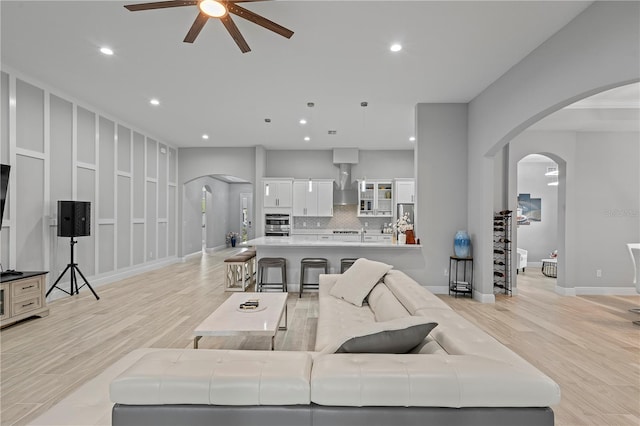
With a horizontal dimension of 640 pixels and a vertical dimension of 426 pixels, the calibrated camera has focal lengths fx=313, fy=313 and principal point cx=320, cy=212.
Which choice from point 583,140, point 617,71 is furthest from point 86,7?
point 583,140

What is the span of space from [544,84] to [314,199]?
5983 millimetres

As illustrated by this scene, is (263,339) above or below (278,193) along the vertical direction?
below

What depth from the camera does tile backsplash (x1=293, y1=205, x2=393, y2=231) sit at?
29.9 feet

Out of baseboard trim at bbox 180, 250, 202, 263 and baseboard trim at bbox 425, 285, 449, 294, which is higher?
baseboard trim at bbox 425, 285, 449, 294

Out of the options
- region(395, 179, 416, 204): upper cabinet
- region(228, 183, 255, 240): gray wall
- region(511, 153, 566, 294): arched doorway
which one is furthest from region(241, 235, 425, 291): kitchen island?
region(228, 183, 255, 240): gray wall

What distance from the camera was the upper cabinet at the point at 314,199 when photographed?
8.70m

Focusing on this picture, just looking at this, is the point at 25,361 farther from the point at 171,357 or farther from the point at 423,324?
the point at 423,324

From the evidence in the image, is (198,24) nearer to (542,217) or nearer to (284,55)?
(284,55)

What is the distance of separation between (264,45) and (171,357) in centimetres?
340

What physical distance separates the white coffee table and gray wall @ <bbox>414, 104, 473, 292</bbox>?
3035 mm

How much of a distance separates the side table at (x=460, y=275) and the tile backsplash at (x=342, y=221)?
3728 mm

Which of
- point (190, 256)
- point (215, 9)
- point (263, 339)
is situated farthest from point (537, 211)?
point (190, 256)

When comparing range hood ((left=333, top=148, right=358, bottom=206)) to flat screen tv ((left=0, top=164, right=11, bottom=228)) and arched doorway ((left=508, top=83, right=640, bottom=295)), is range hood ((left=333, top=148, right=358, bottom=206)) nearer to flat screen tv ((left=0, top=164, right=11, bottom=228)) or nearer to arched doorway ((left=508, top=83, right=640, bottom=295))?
arched doorway ((left=508, top=83, right=640, bottom=295))

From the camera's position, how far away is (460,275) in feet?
18.0
